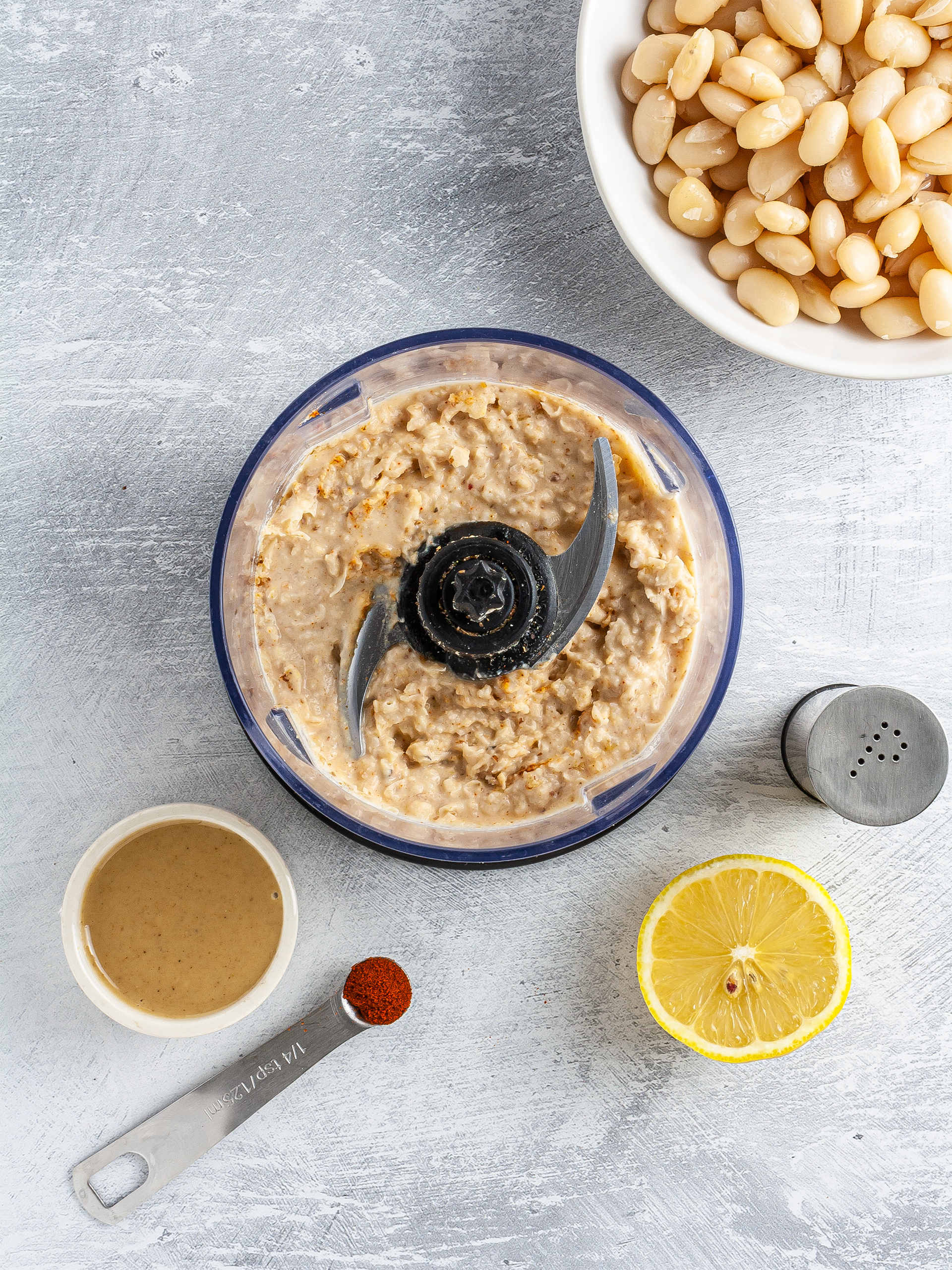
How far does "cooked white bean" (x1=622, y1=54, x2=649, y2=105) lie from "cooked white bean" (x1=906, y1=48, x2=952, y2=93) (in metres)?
0.40

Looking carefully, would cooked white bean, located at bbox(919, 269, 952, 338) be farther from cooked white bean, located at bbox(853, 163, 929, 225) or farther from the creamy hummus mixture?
the creamy hummus mixture

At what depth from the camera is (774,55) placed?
1402 mm

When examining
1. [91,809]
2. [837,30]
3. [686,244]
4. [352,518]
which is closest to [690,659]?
[352,518]

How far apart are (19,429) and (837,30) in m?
1.50

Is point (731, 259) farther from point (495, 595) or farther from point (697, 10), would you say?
point (495, 595)

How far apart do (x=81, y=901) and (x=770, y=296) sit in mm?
1533

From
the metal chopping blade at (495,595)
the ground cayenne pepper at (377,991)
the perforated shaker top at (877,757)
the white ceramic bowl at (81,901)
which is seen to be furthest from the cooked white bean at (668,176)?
the ground cayenne pepper at (377,991)

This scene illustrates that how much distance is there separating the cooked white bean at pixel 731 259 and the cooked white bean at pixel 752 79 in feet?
0.68

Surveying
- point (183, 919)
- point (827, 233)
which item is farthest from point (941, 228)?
point (183, 919)

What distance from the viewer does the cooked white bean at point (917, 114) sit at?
136cm

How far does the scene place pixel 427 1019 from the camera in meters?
Answer: 1.70

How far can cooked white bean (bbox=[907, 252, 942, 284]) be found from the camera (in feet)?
4.69

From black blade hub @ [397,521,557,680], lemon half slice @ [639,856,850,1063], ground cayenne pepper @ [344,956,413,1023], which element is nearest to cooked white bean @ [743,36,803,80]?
black blade hub @ [397,521,557,680]

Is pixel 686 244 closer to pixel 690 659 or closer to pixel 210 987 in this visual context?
pixel 690 659
